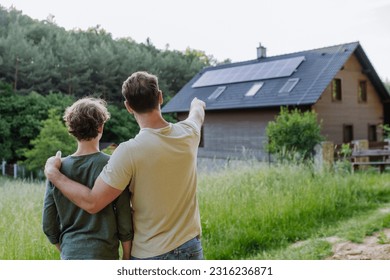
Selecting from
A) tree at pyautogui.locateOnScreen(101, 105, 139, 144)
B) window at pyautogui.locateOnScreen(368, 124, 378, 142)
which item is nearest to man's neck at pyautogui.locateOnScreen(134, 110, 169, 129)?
tree at pyautogui.locateOnScreen(101, 105, 139, 144)

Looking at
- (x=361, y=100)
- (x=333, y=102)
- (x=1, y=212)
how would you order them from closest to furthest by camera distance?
(x=1, y=212) < (x=333, y=102) < (x=361, y=100)

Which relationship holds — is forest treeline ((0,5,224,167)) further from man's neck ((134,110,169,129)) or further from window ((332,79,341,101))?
window ((332,79,341,101))

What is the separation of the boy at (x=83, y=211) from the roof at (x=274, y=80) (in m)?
8.47

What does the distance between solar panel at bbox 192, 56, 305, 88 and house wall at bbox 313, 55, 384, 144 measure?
3.81ft

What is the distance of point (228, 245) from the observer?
2.93 m

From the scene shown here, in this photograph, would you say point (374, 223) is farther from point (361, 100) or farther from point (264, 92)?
point (361, 100)

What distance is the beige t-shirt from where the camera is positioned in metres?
1.31

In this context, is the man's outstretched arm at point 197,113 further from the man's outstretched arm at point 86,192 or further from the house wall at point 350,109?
the house wall at point 350,109

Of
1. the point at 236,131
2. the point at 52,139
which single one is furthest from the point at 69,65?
the point at 236,131

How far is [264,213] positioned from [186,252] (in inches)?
78.7

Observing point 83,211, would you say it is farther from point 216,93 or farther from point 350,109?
point 350,109

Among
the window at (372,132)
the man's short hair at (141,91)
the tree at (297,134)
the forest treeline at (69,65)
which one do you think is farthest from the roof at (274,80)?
the man's short hair at (141,91)
